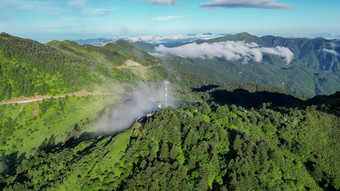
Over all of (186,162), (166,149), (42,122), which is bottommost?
(42,122)

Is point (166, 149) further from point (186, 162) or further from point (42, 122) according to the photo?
point (42, 122)

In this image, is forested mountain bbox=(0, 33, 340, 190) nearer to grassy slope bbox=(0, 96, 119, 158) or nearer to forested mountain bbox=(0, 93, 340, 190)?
forested mountain bbox=(0, 93, 340, 190)

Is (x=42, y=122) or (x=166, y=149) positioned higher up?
(x=166, y=149)

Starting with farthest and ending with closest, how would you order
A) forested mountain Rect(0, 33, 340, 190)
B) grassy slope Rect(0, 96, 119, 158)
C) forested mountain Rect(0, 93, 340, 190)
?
1. grassy slope Rect(0, 96, 119, 158)
2. forested mountain Rect(0, 33, 340, 190)
3. forested mountain Rect(0, 93, 340, 190)

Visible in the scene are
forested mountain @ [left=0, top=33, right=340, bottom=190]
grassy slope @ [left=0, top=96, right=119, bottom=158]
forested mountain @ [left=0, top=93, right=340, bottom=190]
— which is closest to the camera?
forested mountain @ [left=0, top=93, right=340, bottom=190]

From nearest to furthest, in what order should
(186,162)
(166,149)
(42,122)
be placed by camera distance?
(186,162)
(166,149)
(42,122)

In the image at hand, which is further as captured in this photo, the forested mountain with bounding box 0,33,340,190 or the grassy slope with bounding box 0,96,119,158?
the grassy slope with bounding box 0,96,119,158

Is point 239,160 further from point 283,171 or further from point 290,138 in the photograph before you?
point 290,138

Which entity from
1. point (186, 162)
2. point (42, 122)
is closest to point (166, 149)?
point (186, 162)

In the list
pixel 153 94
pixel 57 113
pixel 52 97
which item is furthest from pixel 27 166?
pixel 153 94

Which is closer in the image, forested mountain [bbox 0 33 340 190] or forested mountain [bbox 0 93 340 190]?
forested mountain [bbox 0 93 340 190]

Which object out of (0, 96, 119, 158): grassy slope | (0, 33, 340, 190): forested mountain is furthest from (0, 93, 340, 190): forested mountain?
(0, 96, 119, 158): grassy slope
